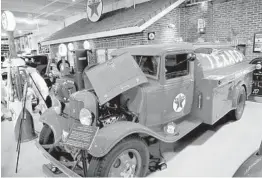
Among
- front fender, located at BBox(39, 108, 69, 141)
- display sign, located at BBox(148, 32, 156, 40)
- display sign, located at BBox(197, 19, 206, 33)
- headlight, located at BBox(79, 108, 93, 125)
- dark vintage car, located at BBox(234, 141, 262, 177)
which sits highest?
display sign, located at BBox(197, 19, 206, 33)

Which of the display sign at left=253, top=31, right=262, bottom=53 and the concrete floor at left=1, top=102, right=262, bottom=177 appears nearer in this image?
the concrete floor at left=1, top=102, right=262, bottom=177

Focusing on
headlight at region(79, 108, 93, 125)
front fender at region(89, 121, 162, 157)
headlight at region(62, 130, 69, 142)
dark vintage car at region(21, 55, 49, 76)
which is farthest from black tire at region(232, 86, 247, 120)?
dark vintage car at region(21, 55, 49, 76)

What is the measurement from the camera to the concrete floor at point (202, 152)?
275cm

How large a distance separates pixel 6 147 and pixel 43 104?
3.56ft

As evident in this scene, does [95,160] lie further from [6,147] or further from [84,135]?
[6,147]

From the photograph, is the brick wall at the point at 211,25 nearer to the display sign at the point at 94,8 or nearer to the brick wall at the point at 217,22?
the brick wall at the point at 217,22

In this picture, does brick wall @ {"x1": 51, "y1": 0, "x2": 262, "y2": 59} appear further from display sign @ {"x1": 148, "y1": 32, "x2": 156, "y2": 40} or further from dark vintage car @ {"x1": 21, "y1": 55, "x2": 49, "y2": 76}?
dark vintage car @ {"x1": 21, "y1": 55, "x2": 49, "y2": 76}

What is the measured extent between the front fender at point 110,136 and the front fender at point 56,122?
0.80 meters

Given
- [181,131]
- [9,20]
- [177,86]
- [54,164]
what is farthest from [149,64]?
[9,20]

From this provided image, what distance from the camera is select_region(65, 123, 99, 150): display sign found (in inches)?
81.4

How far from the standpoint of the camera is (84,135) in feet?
7.09

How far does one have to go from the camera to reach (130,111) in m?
2.73

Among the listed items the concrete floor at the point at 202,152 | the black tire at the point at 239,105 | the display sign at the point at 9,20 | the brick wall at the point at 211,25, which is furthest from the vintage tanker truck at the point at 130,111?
the brick wall at the point at 211,25

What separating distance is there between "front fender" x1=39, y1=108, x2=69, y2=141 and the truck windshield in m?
1.40
